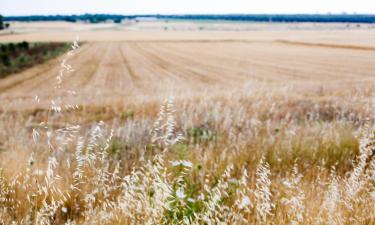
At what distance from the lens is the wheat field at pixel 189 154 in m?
2.97

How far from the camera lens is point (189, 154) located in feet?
15.9

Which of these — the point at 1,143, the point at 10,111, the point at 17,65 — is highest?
the point at 1,143

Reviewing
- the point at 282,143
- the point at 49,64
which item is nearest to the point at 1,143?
the point at 282,143

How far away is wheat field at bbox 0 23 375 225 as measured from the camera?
2969 mm

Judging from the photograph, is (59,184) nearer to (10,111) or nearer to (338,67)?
(10,111)

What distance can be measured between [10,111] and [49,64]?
37.0m

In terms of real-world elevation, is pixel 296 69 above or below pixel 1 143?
below

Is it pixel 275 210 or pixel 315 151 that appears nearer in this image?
pixel 275 210

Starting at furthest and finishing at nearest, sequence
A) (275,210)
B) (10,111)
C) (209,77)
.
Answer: (209,77) → (10,111) → (275,210)

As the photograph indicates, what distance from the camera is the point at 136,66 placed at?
44.4 metres

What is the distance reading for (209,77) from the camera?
35.2 m

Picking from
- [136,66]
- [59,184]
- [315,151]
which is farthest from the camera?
[136,66]

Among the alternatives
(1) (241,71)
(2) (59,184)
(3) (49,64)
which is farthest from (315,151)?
(3) (49,64)

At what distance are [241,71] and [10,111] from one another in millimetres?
27753
